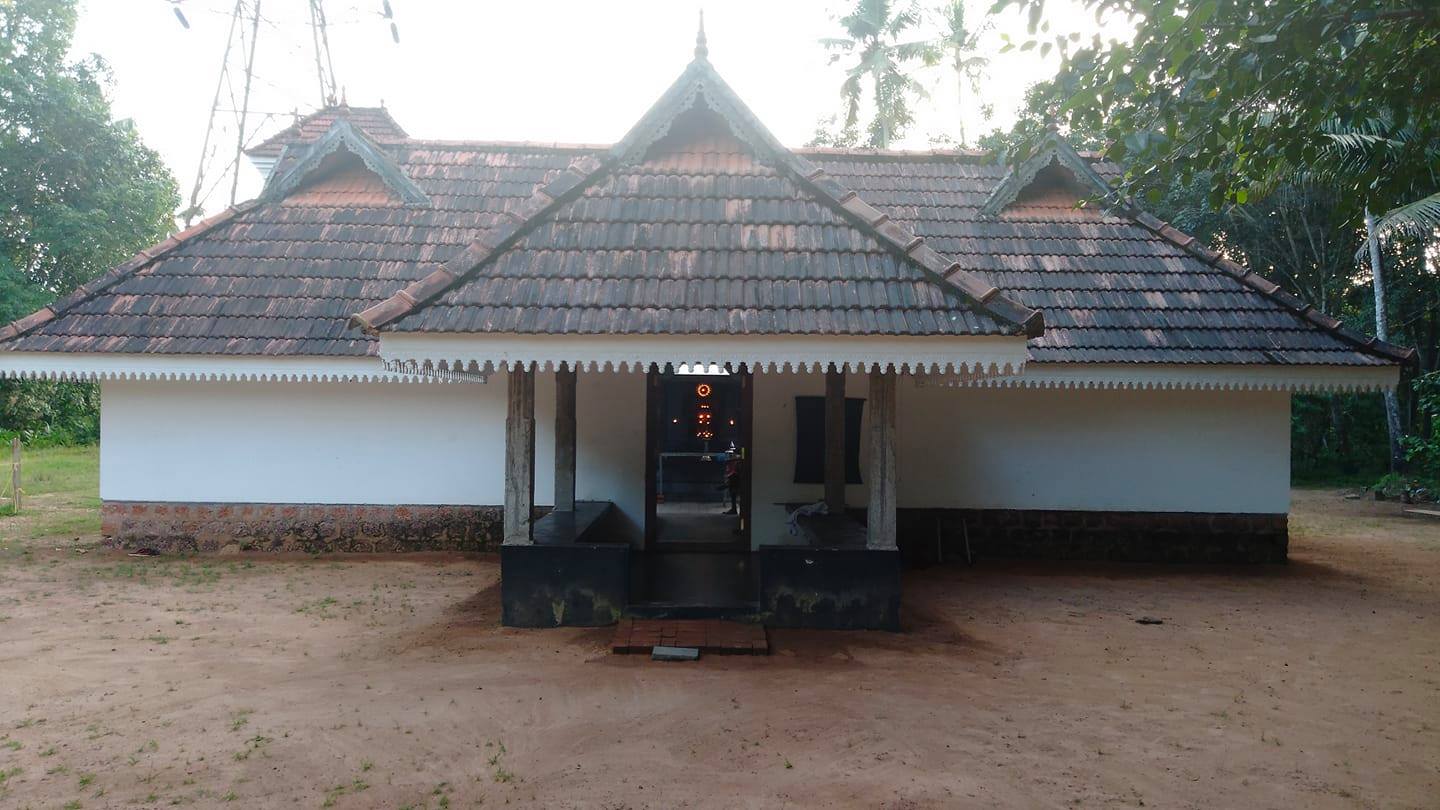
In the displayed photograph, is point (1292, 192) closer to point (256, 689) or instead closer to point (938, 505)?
point (938, 505)

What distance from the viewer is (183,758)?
4234 mm

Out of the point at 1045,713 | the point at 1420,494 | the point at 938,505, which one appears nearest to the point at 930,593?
the point at 938,505

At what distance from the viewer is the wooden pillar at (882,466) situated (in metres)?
6.58

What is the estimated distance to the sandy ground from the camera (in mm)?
4016

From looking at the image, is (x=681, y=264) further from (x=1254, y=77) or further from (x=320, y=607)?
(x=320, y=607)

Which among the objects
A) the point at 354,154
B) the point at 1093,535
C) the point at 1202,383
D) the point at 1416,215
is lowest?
the point at 1093,535

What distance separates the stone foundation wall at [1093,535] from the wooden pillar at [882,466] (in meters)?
3.35

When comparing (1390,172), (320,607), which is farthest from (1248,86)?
(320,607)

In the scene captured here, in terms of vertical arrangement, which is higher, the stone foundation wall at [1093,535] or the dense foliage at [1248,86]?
the dense foliage at [1248,86]

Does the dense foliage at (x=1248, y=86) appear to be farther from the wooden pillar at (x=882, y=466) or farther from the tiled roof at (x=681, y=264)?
the wooden pillar at (x=882, y=466)

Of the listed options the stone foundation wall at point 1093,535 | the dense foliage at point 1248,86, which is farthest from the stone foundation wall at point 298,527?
the dense foliage at point 1248,86

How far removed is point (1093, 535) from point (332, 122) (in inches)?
452

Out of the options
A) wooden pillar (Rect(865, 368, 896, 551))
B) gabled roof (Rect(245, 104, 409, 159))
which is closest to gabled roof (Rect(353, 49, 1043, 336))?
wooden pillar (Rect(865, 368, 896, 551))

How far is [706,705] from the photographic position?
5.07m
